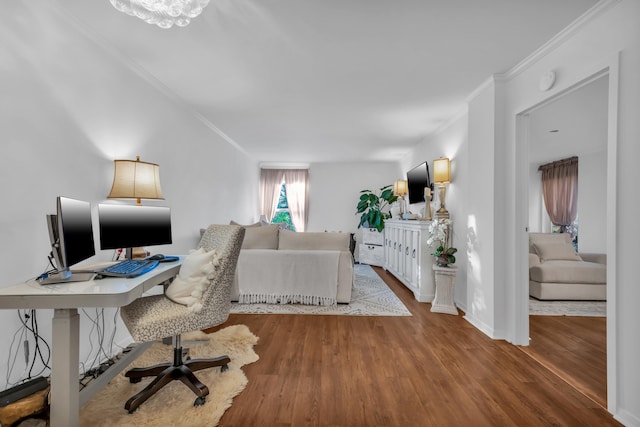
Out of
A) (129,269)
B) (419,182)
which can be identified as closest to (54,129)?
(129,269)

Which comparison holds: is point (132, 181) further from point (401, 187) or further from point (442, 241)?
point (401, 187)

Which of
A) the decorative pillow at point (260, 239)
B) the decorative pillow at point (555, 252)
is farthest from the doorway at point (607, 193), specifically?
the decorative pillow at point (260, 239)

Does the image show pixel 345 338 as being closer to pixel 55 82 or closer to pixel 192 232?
pixel 192 232

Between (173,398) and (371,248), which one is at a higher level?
(371,248)

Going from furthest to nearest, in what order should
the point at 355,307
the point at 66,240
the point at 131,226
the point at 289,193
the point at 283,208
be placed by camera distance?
1. the point at 283,208
2. the point at 289,193
3. the point at 355,307
4. the point at 131,226
5. the point at 66,240

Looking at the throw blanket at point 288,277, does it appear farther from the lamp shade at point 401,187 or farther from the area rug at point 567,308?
the lamp shade at point 401,187

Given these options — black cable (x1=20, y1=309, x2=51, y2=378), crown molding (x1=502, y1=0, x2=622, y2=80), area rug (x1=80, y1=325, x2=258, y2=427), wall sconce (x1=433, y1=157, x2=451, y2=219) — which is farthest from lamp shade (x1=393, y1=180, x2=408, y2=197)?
black cable (x1=20, y1=309, x2=51, y2=378)

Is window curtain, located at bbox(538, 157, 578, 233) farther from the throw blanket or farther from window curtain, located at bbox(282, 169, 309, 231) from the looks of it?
window curtain, located at bbox(282, 169, 309, 231)

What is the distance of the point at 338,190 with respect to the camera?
777 centimetres

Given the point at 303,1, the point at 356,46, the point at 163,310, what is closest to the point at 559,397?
the point at 163,310

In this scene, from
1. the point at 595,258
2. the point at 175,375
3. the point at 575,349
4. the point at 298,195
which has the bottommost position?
the point at 575,349

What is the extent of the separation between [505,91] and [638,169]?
157 centimetres

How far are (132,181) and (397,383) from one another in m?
2.42

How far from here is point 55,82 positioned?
2.00m
